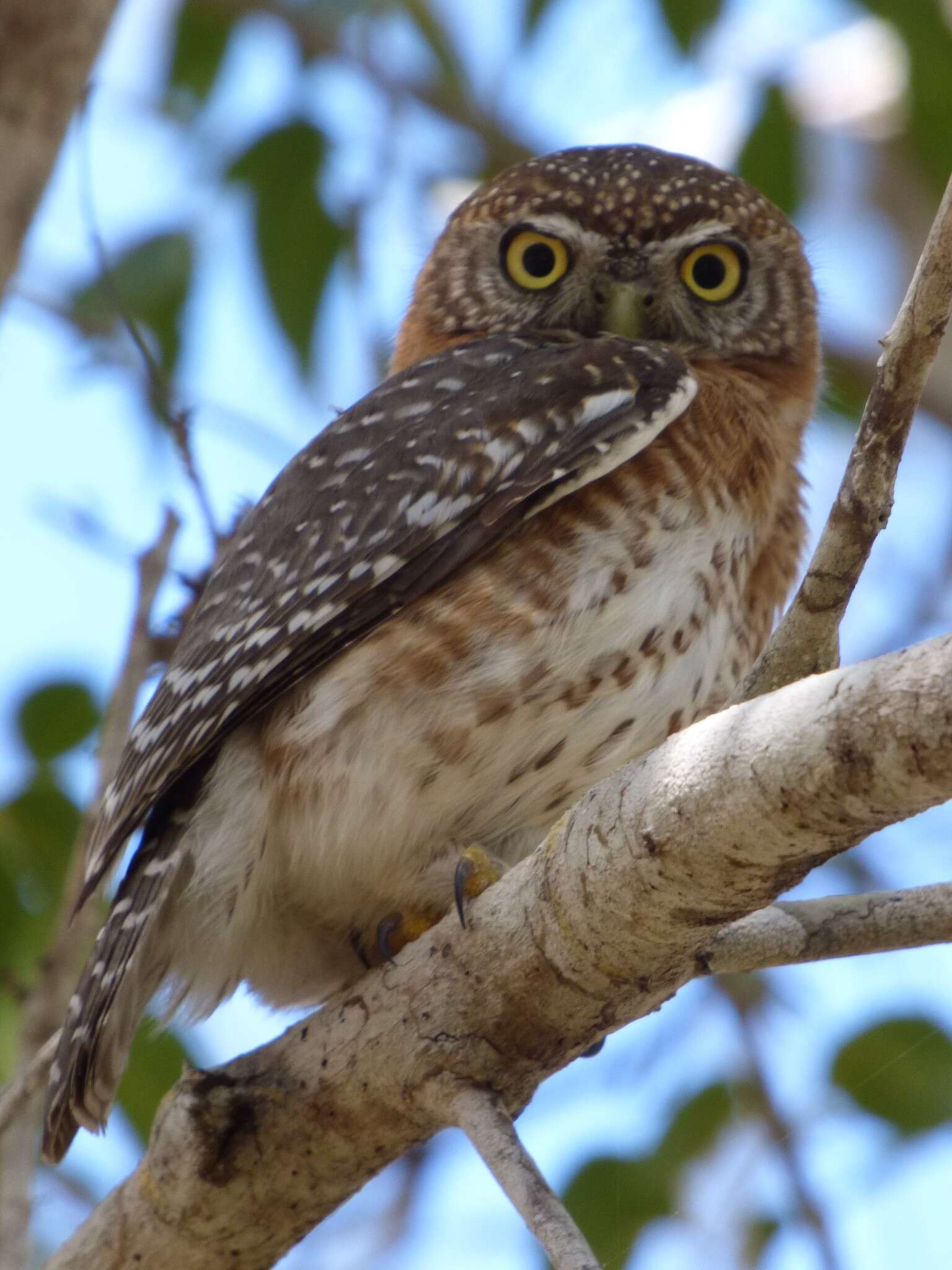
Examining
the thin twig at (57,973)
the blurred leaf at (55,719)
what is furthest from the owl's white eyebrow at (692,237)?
the blurred leaf at (55,719)

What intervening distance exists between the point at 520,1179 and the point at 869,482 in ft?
3.57

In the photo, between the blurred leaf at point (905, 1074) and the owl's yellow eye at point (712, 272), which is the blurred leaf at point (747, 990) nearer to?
the blurred leaf at point (905, 1074)

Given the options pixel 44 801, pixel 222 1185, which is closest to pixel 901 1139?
pixel 222 1185

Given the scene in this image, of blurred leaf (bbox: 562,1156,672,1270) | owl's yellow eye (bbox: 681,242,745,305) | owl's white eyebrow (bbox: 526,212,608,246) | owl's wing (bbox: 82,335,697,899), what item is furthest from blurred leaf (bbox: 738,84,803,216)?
blurred leaf (bbox: 562,1156,672,1270)

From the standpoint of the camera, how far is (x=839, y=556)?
2297 mm

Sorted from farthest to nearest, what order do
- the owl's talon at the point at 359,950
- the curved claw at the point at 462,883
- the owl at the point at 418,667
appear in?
the owl's talon at the point at 359,950 → the owl at the point at 418,667 → the curved claw at the point at 462,883

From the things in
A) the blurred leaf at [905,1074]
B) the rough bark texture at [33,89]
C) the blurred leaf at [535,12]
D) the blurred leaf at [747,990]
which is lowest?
the blurred leaf at [747,990]

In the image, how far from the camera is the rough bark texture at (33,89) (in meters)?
3.53

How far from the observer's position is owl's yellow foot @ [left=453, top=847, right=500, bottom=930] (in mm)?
2986

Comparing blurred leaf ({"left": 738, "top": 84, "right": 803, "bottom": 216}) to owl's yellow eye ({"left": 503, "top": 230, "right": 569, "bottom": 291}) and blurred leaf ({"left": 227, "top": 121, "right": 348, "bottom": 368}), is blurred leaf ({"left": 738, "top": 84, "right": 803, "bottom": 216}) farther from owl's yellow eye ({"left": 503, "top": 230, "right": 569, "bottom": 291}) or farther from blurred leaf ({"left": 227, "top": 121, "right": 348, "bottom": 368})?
blurred leaf ({"left": 227, "top": 121, "right": 348, "bottom": 368})

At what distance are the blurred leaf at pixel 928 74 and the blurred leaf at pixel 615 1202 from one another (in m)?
2.77

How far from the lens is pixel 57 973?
3539 millimetres

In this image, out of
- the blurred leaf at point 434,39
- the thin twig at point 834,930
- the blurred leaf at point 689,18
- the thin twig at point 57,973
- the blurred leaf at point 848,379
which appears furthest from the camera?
the blurred leaf at point 848,379

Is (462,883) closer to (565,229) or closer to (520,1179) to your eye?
(520,1179)
